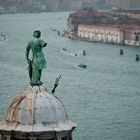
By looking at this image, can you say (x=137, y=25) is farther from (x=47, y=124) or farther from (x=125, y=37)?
(x=47, y=124)

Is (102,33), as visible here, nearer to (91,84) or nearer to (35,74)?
(91,84)

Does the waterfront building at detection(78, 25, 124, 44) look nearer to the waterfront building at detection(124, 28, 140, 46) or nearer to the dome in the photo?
the waterfront building at detection(124, 28, 140, 46)

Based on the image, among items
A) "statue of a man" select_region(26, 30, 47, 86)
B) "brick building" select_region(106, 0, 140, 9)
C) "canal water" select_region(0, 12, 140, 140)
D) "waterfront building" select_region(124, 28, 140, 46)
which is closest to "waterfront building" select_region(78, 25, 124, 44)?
"waterfront building" select_region(124, 28, 140, 46)

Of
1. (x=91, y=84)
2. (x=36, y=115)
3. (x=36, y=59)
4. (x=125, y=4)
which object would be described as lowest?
(x=125, y=4)

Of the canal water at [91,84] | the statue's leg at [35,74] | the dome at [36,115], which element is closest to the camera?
the dome at [36,115]

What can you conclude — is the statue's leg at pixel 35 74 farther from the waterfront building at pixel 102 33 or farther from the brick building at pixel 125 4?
the brick building at pixel 125 4

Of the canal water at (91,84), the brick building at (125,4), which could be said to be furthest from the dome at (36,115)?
the brick building at (125,4)

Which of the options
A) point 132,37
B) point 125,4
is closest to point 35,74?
point 132,37
